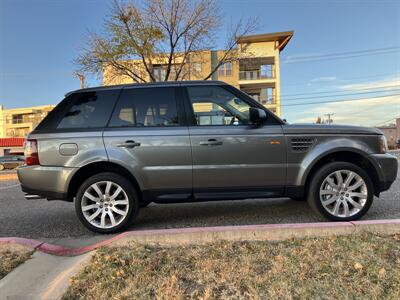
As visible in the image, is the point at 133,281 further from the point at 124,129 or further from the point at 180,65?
the point at 180,65

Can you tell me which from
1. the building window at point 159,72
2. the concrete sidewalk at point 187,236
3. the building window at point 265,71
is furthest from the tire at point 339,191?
the building window at point 265,71

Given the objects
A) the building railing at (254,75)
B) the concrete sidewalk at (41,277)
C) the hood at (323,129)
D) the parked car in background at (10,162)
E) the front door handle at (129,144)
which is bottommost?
the parked car in background at (10,162)

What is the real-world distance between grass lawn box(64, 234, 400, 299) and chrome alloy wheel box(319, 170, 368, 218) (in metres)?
0.88

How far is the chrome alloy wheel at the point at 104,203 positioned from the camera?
4.48 meters

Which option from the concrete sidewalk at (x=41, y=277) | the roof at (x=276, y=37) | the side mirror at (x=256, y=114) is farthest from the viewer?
the roof at (x=276, y=37)

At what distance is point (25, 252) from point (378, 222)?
3787mm

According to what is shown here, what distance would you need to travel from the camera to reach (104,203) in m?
4.49

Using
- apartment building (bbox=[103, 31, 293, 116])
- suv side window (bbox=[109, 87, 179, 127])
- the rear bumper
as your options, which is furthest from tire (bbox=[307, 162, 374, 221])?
apartment building (bbox=[103, 31, 293, 116])

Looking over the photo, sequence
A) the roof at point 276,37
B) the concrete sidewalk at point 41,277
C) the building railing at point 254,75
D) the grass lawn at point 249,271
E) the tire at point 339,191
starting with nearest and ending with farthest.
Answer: the grass lawn at point 249,271, the concrete sidewalk at point 41,277, the tire at point 339,191, the roof at point 276,37, the building railing at point 254,75

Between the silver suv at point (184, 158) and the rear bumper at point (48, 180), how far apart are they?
0.04 feet

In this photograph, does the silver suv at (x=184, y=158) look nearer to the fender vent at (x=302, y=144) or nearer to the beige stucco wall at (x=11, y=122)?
the fender vent at (x=302, y=144)

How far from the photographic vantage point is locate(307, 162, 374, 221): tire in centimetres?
453

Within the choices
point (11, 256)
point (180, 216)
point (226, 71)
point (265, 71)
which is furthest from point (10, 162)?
point (11, 256)

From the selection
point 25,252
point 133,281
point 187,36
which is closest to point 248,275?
point 133,281
